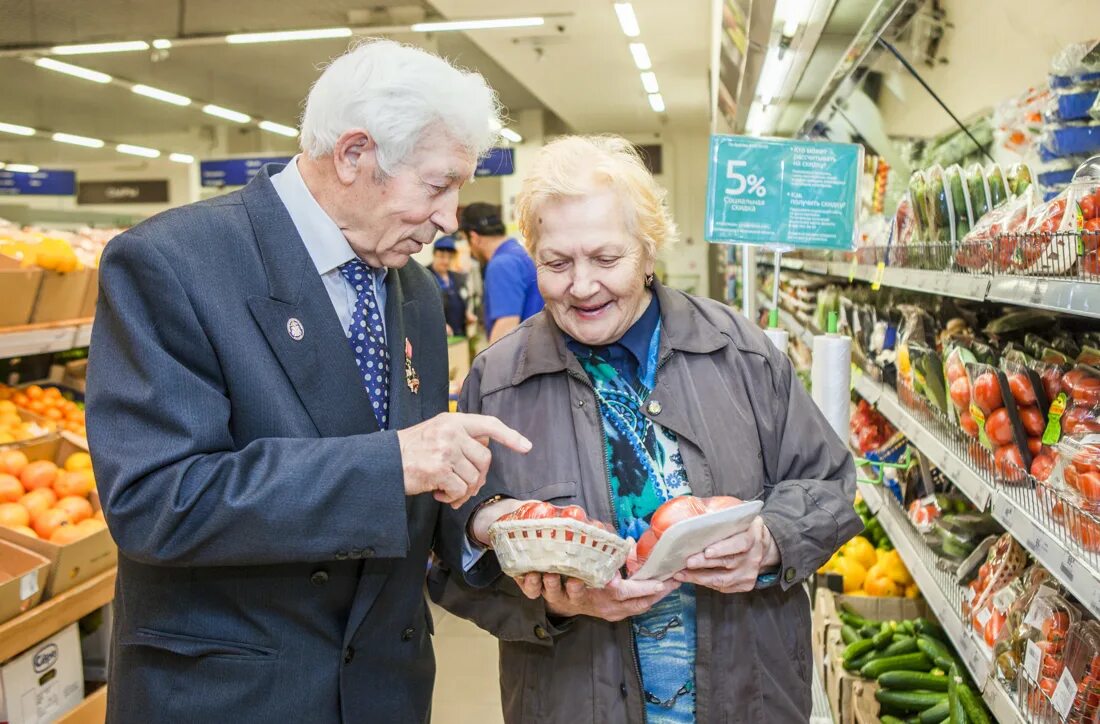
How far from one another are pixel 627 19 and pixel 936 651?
8.67 metres

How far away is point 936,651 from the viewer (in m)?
3.00

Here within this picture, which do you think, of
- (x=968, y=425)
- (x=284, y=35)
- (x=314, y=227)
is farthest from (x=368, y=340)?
(x=284, y=35)

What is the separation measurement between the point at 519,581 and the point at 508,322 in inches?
160

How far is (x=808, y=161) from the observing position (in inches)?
126

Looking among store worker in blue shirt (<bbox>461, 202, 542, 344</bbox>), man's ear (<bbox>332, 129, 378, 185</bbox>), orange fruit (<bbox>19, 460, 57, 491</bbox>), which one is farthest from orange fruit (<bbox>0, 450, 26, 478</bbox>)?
store worker in blue shirt (<bbox>461, 202, 542, 344</bbox>)

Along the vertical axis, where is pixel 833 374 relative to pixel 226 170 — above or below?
below

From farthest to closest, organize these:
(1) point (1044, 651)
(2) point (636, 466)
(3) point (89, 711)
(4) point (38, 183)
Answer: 1. (4) point (38, 183)
2. (3) point (89, 711)
3. (1) point (1044, 651)
4. (2) point (636, 466)

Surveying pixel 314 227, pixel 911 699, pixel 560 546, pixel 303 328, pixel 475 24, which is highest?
pixel 475 24

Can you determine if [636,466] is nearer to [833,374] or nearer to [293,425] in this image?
[293,425]

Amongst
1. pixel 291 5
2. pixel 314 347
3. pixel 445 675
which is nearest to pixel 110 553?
pixel 445 675

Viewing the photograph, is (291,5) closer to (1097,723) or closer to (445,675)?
(445,675)

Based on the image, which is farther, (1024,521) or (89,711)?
(89,711)

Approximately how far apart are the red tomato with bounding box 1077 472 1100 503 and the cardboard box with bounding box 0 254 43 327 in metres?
3.44

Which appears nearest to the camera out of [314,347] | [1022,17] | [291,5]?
[314,347]
